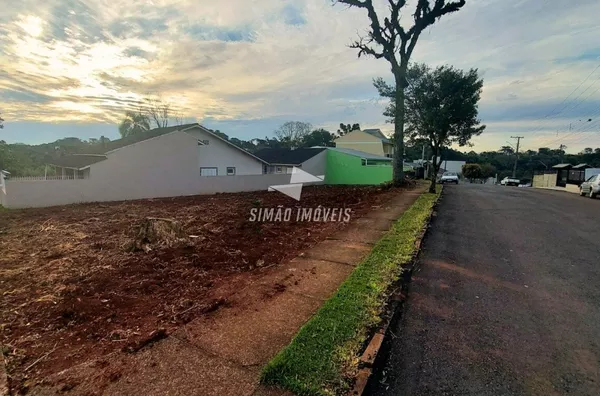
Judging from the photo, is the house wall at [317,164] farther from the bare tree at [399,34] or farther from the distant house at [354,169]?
the bare tree at [399,34]

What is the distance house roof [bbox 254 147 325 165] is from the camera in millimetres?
27558

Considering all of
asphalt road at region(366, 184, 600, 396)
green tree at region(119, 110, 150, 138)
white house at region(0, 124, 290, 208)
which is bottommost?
asphalt road at region(366, 184, 600, 396)

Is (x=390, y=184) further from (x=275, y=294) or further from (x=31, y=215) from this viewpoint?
(x=31, y=215)

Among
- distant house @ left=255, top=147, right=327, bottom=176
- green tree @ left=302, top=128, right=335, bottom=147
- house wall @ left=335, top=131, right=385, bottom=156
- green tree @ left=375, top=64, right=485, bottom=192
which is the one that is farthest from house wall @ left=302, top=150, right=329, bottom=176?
green tree @ left=302, top=128, right=335, bottom=147

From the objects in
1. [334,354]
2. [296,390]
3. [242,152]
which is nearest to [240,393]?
[296,390]

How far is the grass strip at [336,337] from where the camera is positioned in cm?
227

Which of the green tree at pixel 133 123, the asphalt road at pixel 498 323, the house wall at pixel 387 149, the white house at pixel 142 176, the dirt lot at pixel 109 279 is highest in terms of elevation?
the green tree at pixel 133 123

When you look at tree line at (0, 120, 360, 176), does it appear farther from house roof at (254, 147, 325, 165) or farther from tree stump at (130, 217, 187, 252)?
tree stump at (130, 217, 187, 252)

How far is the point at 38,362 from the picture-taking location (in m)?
2.69

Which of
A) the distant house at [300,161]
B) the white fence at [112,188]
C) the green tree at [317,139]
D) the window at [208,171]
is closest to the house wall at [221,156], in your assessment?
the window at [208,171]

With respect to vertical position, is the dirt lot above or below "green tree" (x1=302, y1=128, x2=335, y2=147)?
below

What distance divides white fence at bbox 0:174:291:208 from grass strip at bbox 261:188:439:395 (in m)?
13.9

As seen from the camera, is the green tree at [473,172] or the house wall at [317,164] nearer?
the house wall at [317,164]

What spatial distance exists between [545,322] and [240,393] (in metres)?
3.32
